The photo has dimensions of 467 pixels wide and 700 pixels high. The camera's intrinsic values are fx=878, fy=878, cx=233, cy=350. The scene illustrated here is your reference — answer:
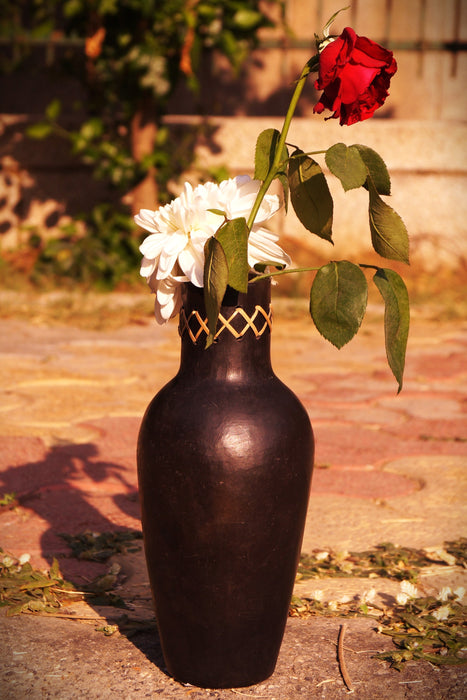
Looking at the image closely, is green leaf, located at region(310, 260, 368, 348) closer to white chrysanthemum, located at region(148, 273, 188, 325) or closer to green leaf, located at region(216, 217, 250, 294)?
green leaf, located at region(216, 217, 250, 294)

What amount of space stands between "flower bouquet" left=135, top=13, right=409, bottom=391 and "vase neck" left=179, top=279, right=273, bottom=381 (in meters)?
0.03

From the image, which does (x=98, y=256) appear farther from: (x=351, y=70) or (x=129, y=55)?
(x=351, y=70)

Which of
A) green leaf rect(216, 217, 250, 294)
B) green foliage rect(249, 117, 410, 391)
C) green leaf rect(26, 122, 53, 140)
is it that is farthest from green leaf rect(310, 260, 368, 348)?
green leaf rect(26, 122, 53, 140)

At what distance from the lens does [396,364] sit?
4.13 ft

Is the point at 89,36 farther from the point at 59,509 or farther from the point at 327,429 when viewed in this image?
the point at 59,509

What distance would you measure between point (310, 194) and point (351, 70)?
0.19 m

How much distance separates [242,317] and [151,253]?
0.17m

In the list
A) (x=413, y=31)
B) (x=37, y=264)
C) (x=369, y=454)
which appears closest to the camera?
(x=369, y=454)

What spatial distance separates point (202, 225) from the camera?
1.33m

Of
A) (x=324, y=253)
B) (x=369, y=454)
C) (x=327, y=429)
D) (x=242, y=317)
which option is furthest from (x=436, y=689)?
(x=324, y=253)

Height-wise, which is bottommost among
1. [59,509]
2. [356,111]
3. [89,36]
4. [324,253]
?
[59,509]

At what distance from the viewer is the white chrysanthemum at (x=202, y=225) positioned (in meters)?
1.31

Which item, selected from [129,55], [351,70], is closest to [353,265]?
[351,70]

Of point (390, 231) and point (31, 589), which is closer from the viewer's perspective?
point (390, 231)
